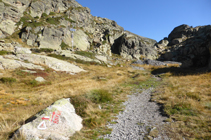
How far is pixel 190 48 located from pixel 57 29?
267 ft

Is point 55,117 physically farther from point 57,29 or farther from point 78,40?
point 78,40

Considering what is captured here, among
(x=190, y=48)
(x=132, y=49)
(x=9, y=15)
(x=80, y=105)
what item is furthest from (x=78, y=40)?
(x=190, y=48)

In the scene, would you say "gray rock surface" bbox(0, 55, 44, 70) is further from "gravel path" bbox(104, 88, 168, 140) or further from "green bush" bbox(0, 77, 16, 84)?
"gravel path" bbox(104, 88, 168, 140)

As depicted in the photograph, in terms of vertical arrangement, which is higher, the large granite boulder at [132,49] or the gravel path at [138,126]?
the large granite boulder at [132,49]

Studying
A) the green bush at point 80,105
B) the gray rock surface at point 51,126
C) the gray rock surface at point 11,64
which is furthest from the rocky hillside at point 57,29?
the gray rock surface at point 51,126

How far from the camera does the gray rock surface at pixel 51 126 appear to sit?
4070mm

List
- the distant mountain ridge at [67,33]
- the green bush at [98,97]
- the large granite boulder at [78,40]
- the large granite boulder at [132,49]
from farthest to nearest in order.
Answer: the large granite boulder at [132,49] < the large granite boulder at [78,40] < the distant mountain ridge at [67,33] < the green bush at [98,97]

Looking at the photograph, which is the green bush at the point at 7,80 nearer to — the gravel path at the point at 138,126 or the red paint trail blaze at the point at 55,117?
the red paint trail blaze at the point at 55,117

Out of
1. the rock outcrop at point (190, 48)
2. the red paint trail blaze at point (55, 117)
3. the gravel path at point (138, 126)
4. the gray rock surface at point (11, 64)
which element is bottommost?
the gravel path at point (138, 126)

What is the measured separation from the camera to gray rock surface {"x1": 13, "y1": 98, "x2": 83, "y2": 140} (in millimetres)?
4070

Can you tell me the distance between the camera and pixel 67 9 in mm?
86312

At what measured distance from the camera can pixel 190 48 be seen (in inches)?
2509

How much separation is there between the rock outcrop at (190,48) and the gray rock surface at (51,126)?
1519 inches

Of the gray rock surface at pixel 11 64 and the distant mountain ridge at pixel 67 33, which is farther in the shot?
the distant mountain ridge at pixel 67 33
